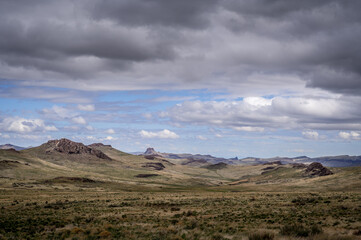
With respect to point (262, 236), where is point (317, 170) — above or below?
below

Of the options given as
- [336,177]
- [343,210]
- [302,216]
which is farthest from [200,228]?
[336,177]

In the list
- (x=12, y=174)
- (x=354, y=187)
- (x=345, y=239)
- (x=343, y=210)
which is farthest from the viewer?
(x=12, y=174)

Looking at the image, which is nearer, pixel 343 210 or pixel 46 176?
pixel 343 210

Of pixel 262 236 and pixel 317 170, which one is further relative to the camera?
pixel 317 170

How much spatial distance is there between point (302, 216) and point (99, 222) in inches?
862

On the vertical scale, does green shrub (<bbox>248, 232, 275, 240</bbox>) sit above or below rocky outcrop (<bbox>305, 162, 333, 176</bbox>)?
above

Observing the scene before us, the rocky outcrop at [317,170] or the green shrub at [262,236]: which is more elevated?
the green shrub at [262,236]

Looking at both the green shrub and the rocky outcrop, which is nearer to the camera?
the green shrub

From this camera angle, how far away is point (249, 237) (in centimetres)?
2191

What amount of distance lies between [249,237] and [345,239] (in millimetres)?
6102

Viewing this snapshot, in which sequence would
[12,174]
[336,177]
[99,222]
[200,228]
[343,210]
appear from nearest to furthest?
1. [200,228]
2. [99,222]
3. [343,210]
4. [336,177]
5. [12,174]

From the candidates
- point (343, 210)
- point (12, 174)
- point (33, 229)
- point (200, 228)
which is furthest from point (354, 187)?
point (12, 174)

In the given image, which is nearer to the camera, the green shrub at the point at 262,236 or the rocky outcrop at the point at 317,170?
the green shrub at the point at 262,236

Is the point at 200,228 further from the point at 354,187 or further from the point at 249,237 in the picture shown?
the point at 354,187
